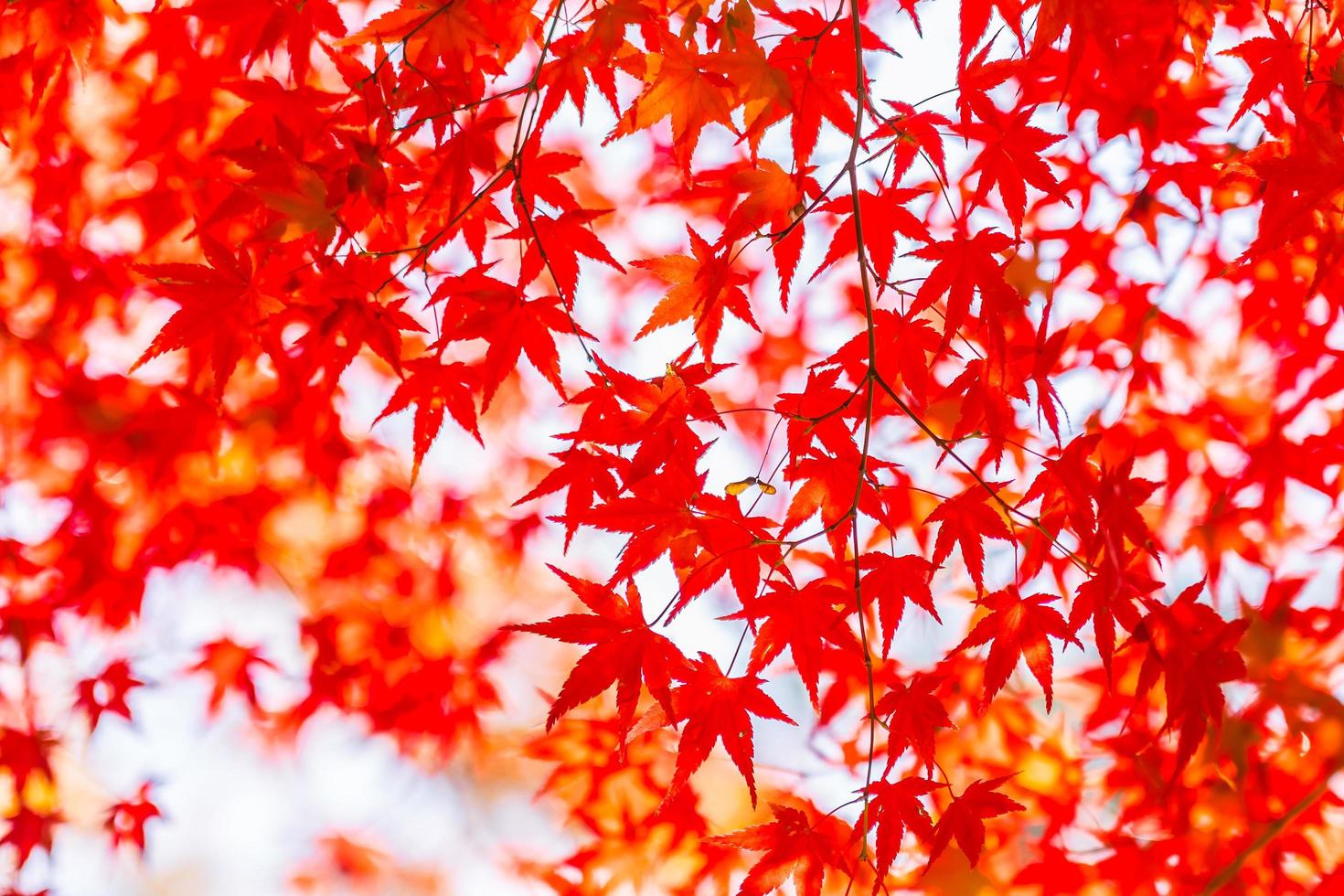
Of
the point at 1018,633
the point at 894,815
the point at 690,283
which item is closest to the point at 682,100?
the point at 690,283

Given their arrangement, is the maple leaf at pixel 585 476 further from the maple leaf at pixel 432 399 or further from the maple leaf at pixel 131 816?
the maple leaf at pixel 131 816

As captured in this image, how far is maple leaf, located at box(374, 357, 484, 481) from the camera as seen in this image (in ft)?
4.00

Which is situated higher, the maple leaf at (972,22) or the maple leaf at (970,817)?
the maple leaf at (972,22)

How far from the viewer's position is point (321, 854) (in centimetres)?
264

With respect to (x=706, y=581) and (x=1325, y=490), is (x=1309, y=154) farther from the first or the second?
(x=1325, y=490)

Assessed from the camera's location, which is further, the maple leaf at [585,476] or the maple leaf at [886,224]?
the maple leaf at [585,476]

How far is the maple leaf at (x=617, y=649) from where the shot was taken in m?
1.01

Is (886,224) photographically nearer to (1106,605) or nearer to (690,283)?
(690,283)

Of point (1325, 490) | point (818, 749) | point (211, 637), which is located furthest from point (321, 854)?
point (1325, 490)

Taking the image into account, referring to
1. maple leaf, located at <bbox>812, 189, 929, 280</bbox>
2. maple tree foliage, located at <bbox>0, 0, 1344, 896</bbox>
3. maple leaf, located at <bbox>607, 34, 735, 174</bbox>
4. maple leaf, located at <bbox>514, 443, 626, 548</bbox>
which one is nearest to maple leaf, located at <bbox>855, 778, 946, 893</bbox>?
maple tree foliage, located at <bbox>0, 0, 1344, 896</bbox>

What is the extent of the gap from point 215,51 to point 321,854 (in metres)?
2.06

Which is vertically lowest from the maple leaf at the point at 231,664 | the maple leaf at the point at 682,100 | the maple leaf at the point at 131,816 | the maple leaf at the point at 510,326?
the maple leaf at the point at 510,326

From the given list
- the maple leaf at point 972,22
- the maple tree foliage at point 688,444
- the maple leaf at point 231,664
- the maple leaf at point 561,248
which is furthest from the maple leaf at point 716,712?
the maple leaf at point 231,664

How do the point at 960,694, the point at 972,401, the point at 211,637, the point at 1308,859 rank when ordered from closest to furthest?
the point at 972,401 < the point at 1308,859 < the point at 960,694 < the point at 211,637
